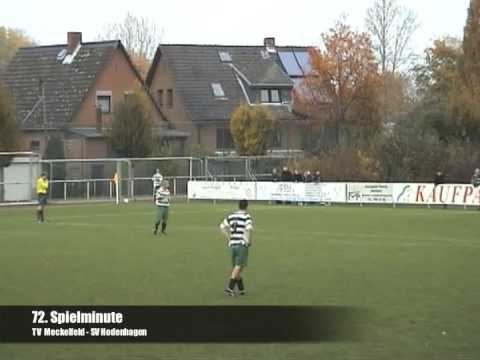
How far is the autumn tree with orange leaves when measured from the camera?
240 ft

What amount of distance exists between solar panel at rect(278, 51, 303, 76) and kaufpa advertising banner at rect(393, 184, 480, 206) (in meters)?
31.6

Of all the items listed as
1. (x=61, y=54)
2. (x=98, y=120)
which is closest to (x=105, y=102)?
(x=98, y=120)

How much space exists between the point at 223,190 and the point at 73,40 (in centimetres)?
2219

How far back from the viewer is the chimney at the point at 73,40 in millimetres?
73875

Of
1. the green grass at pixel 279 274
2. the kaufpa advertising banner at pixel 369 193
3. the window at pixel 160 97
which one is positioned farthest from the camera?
the window at pixel 160 97

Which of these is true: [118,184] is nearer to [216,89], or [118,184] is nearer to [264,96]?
[216,89]

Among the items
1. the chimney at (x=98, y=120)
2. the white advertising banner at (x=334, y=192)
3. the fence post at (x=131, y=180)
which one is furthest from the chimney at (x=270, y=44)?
the white advertising banner at (x=334, y=192)

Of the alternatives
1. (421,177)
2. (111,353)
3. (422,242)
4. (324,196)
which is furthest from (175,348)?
(421,177)

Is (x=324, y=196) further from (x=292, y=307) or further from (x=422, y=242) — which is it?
(x=292, y=307)

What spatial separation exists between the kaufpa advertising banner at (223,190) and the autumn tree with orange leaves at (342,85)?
1694 centimetres

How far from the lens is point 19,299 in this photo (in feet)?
64.4

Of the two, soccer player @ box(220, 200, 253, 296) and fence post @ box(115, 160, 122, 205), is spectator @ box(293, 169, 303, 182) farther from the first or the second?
soccer player @ box(220, 200, 253, 296)

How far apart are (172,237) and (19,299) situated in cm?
1485

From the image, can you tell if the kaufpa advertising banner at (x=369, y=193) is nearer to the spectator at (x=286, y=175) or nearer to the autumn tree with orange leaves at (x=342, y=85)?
the spectator at (x=286, y=175)
